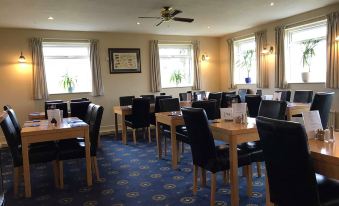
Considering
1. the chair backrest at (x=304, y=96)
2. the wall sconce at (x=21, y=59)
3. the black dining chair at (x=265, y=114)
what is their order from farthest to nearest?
the wall sconce at (x=21, y=59) < the chair backrest at (x=304, y=96) < the black dining chair at (x=265, y=114)

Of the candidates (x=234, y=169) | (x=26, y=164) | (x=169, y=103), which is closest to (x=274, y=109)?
(x=234, y=169)

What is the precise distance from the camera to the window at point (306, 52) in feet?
20.2

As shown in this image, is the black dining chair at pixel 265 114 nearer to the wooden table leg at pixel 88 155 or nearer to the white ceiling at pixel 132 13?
the wooden table leg at pixel 88 155

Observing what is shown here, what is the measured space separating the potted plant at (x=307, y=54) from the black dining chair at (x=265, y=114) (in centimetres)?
348

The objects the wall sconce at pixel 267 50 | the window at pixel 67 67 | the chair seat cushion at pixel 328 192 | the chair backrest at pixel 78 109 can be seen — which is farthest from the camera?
the window at pixel 67 67

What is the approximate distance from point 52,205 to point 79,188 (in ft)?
1.53

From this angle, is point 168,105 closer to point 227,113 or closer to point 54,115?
point 227,113

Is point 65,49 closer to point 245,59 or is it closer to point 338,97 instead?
point 245,59

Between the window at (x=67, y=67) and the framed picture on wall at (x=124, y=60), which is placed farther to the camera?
the framed picture on wall at (x=124, y=60)

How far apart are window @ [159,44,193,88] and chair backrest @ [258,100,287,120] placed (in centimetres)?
508

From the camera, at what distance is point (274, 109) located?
3289 mm

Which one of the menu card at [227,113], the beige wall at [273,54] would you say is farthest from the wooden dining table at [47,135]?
the beige wall at [273,54]

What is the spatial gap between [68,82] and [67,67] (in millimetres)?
393

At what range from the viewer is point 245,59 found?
8.20 meters
